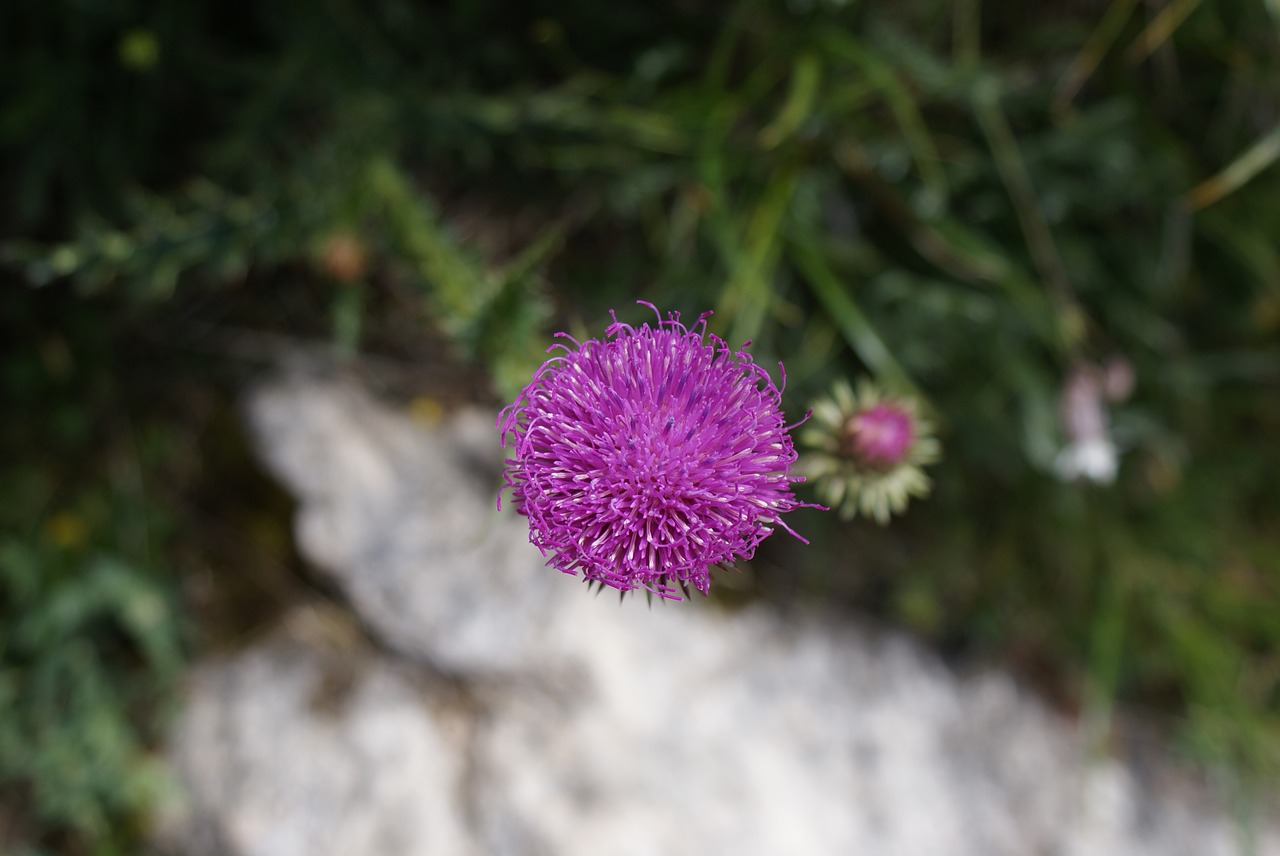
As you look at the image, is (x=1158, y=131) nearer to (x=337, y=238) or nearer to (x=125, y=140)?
(x=337, y=238)

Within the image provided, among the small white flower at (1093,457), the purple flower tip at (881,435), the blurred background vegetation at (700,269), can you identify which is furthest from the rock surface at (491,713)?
the purple flower tip at (881,435)

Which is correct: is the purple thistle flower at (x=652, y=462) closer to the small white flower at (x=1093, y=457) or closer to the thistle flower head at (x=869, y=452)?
the thistle flower head at (x=869, y=452)

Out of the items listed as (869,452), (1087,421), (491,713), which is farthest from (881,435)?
(491,713)

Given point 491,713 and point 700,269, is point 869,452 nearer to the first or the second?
point 700,269

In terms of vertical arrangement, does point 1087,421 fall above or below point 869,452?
above

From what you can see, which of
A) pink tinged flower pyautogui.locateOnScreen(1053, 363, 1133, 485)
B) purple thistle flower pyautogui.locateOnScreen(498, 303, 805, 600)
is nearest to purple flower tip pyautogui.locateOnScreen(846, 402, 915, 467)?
purple thistle flower pyautogui.locateOnScreen(498, 303, 805, 600)
